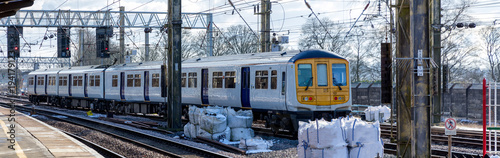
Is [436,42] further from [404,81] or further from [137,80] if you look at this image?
[137,80]

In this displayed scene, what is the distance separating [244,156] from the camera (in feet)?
47.4

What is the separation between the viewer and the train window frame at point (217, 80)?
21578 millimetres

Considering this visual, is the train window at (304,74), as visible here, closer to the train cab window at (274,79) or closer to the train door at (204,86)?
the train cab window at (274,79)

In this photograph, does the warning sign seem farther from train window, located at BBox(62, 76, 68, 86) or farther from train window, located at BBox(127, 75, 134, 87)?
train window, located at BBox(62, 76, 68, 86)

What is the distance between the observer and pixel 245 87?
65.9 ft

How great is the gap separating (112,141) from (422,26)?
469 inches

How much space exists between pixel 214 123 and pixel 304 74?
10.3 feet

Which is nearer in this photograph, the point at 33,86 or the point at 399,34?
the point at 399,34

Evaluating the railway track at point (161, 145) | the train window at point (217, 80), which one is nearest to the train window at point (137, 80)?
the railway track at point (161, 145)

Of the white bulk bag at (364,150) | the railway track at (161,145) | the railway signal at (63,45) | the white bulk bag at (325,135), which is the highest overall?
the railway signal at (63,45)

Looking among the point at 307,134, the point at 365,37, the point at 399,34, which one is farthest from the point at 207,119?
the point at 365,37

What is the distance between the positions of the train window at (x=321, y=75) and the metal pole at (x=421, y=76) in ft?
26.6

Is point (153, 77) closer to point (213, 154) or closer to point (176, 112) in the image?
point (176, 112)

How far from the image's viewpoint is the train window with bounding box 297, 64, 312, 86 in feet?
58.5
